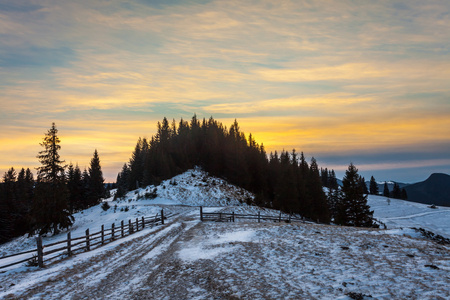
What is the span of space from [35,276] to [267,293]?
37.2 feet

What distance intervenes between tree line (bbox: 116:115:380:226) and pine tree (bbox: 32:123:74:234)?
32750 millimetres

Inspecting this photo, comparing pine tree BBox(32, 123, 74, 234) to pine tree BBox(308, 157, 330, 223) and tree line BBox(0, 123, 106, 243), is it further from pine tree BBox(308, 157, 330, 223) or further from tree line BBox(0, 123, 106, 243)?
pine tree BBox(308, 157, 330, 223)

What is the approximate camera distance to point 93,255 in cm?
1650

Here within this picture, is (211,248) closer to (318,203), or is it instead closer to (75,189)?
(318,203)

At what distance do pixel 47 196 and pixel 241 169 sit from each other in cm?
5100

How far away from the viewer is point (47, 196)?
37.1 m

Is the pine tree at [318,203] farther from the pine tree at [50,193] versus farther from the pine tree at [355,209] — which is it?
the pine tree at [50,193]

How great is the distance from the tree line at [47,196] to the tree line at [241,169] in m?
10.3

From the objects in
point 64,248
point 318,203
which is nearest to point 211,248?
point 64,248

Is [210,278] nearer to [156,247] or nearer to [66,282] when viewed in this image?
[66,282]

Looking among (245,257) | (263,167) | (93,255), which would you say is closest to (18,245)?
(93,255)

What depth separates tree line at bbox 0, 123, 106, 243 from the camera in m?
36.9

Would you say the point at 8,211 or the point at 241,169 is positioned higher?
the point at 241,169

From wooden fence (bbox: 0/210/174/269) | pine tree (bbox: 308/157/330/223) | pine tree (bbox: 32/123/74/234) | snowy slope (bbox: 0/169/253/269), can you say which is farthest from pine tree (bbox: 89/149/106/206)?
pine tree (bbox: 308/157/330/223)
